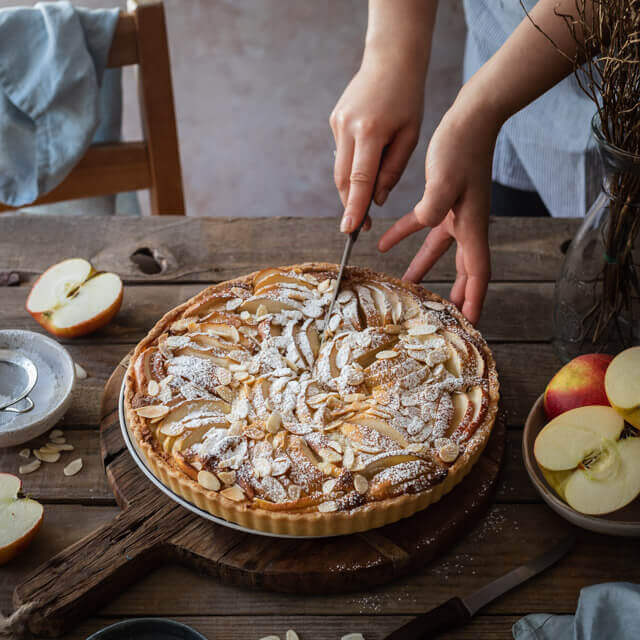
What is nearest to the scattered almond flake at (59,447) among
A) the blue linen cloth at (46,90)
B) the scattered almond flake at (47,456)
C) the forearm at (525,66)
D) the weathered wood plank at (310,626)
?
the scattered almond flake at (47,456)

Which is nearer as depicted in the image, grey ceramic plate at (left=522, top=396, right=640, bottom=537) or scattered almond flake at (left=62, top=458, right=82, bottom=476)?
grey ceramic plate at (left=522, top=396, right=640, bottom=537)

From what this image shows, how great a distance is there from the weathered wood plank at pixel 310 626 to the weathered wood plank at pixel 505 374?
1.51 ft

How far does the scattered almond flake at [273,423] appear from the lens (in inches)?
54.7

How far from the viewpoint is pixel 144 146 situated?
221 centimetres

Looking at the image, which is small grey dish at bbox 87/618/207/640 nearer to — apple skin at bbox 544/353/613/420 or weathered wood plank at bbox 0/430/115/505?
weathered wood plank at bbox 0/430/115/505

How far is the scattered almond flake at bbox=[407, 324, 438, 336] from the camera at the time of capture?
62.5 inches

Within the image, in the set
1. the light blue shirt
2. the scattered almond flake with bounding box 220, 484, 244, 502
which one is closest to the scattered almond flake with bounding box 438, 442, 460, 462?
the scattered almond flake with bounding box 220, 484, 244, 502

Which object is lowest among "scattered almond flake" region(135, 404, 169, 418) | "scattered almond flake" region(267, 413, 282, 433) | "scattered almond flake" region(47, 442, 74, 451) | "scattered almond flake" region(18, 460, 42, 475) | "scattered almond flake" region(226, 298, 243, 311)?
"scattered almond flake" region(18, 460, 42, 475)

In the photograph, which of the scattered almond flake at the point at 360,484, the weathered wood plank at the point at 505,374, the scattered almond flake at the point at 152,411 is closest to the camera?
the scattered almond flake at the point at 360,484

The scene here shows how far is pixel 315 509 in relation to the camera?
4.17 ft

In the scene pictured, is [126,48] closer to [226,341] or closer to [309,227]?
[309,227]

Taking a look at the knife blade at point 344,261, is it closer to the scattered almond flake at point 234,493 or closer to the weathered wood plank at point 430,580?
the scattered almond flake at point 234,493

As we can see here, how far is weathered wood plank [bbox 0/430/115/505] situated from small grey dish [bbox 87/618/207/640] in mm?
313

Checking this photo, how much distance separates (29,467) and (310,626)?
0.66 m
